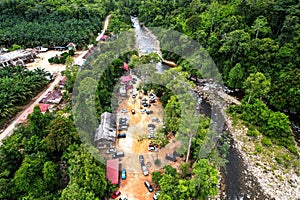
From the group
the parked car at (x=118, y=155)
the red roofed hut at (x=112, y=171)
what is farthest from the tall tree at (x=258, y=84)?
the red roofed hut at (x=112, y=171)

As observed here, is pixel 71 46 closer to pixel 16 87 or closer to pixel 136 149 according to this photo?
pixel 16 87

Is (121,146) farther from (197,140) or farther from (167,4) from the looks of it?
(167,4)

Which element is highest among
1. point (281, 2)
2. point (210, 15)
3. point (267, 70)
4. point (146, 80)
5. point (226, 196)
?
point (281, 2)

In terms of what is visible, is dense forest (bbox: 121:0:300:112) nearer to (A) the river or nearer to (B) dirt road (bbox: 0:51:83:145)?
(A) the river

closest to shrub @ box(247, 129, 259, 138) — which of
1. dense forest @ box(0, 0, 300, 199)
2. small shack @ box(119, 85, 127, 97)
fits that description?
dense forest @ box(0, 0, 300, 199)

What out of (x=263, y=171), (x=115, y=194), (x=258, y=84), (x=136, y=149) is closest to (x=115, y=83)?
(x=136, y=149)

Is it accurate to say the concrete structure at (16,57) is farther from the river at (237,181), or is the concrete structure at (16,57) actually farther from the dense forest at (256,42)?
the river at (237,181)

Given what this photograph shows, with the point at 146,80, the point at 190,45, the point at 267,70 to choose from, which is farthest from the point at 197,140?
the point at 190,45

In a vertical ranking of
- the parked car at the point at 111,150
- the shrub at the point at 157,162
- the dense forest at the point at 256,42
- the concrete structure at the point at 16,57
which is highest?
the dense forest at the point at 256,42
